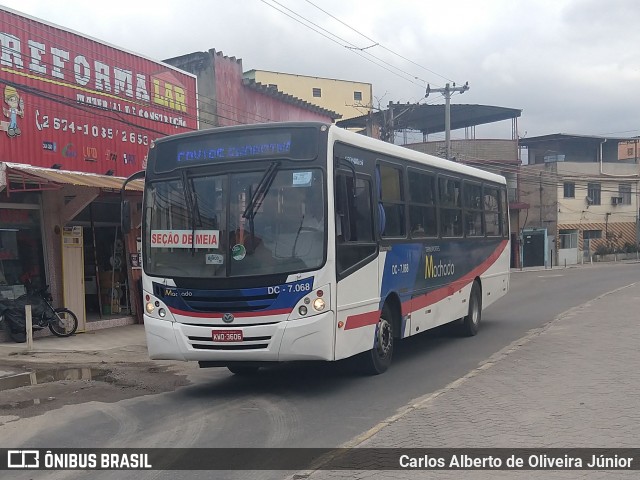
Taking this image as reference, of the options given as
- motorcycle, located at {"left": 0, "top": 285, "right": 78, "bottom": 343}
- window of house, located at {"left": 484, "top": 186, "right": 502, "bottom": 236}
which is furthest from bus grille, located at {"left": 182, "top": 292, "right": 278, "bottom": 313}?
window of house, located at {"left": 484, "top": 186, "right": 502, "bottom": 236}

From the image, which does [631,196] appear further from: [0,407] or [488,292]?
[0,407]

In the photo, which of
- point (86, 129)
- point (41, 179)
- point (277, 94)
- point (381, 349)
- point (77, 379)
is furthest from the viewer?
point (277, 94)

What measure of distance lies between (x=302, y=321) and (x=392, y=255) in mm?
2303

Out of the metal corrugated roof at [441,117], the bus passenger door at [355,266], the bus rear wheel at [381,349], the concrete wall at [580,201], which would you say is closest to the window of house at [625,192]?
the concrete wall at [580,201]

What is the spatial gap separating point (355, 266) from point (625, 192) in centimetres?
5300

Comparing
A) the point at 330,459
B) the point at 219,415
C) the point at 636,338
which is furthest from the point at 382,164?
the point at 636,338

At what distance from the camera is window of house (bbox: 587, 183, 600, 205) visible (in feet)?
173

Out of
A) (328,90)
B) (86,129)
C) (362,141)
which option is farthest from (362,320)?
(328,90)

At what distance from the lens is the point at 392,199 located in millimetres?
9820

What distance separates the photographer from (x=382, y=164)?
9617 mm

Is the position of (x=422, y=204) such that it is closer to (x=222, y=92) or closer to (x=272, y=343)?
(x=272, y=343)

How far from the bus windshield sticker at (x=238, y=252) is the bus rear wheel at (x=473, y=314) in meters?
6.71

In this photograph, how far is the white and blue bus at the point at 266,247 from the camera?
7832 mm

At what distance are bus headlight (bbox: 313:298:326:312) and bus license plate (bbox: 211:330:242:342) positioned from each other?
93 centimetres
